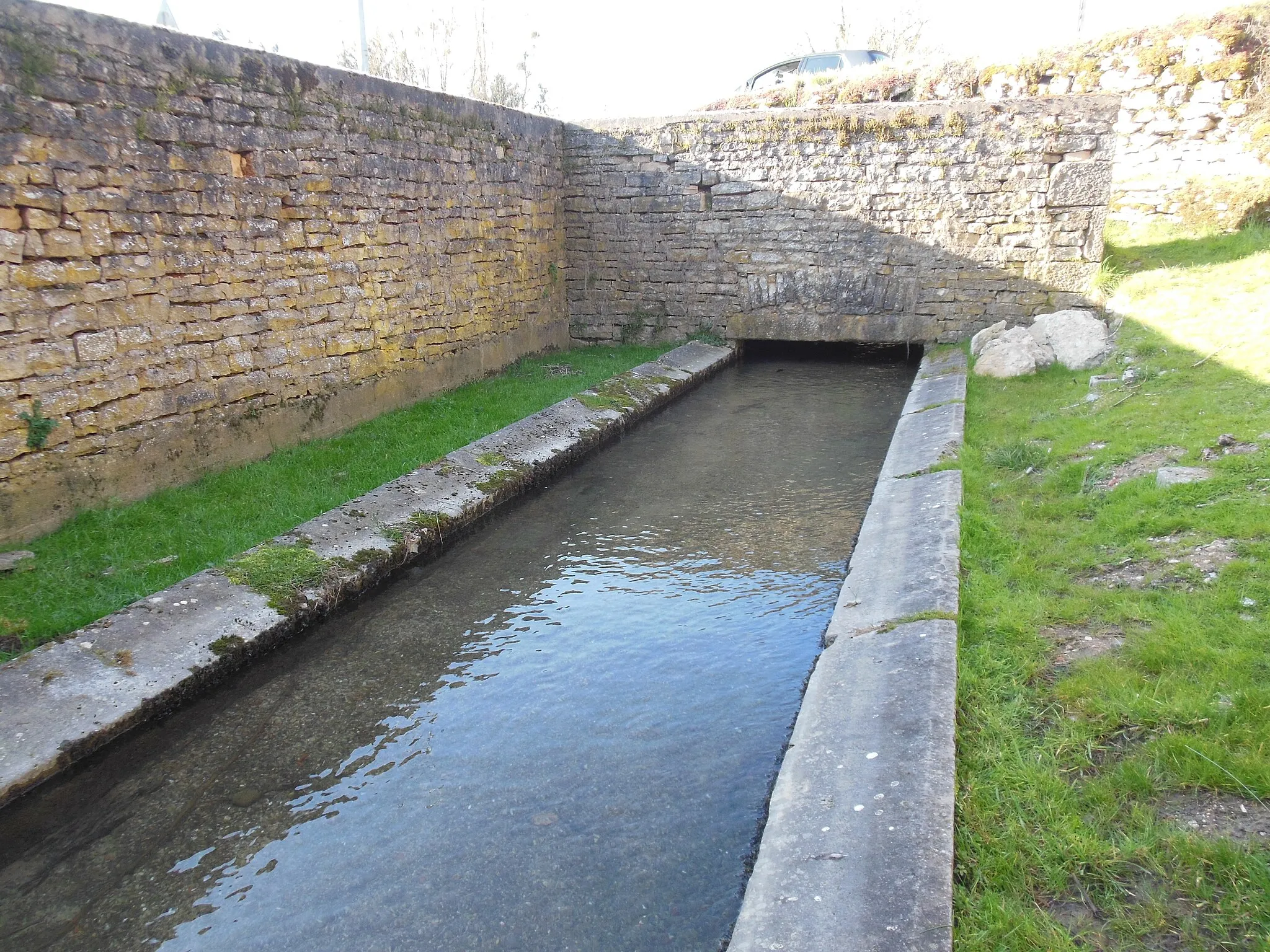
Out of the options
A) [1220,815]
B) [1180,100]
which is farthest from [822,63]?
[1220,815]

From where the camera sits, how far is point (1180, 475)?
4.45 m

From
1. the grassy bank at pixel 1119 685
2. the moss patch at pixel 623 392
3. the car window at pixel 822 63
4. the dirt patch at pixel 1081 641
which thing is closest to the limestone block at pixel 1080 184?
the grassy bank at pixel 1119 685

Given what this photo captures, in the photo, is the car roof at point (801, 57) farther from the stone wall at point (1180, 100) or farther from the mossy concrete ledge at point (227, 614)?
the mossy concrete ledge at point (227, 614)

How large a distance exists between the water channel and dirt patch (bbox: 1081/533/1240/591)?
132 centimetres

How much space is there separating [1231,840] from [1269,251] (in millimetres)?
8945

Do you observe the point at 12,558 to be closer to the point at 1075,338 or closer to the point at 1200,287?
the point at 1075,338

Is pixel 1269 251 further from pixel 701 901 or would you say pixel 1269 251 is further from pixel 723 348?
pixel 701 901

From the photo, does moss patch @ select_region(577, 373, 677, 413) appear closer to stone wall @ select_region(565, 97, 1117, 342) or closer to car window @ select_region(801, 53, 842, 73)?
stone wall @ select_region(565, 97, 1117, 342)

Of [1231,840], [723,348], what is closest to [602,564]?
[1231,840]

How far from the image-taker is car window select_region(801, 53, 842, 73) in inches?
623

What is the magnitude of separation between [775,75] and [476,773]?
1557 centimetres

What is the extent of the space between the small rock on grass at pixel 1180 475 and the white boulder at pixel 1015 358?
359 centimetres

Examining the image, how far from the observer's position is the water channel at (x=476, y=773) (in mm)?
2635

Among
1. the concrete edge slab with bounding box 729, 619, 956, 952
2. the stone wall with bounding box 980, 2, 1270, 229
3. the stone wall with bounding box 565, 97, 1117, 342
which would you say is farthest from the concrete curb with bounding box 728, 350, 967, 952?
the stone wall with bounding box 980, 2, 1270, 229
